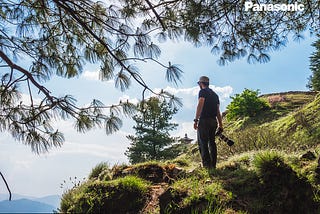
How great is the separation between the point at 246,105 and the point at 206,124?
12.0 metres

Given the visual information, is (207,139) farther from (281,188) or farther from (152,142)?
(152,142)

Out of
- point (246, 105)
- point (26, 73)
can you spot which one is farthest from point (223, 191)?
point (246, 105)

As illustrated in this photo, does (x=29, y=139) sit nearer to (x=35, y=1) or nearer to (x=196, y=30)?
(x=35, y=1)

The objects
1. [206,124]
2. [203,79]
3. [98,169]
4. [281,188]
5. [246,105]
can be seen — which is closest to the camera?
[281,188]

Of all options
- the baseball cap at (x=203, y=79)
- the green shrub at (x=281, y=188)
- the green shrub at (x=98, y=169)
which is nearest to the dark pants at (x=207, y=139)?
the baseball cap at (x=203, y=79)

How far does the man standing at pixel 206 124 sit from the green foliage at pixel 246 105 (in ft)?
37.9

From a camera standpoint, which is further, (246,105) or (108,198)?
(246,105)

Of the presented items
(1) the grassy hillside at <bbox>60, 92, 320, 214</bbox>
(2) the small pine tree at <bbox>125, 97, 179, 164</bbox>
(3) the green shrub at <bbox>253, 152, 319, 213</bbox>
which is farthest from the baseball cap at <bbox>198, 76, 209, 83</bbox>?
(2) the small pine tree at <bbox>125, 97, 179, 164</bbox>

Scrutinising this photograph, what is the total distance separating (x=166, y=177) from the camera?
17.6ft

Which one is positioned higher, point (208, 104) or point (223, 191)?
point (208, 104)

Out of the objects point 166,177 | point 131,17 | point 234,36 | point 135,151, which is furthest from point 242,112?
point 131,17

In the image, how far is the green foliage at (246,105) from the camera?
1634 cm

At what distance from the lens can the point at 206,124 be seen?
5.32 metres

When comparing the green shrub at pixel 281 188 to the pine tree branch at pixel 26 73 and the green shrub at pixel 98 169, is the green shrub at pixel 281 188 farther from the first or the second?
the green shrub at pixel 98 169
